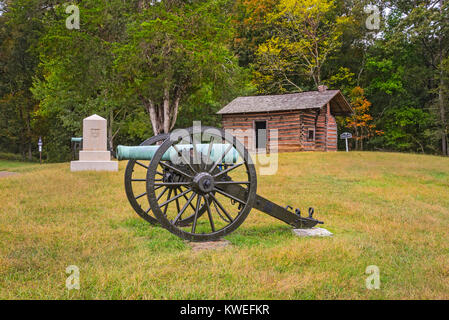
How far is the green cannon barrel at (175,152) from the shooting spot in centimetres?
544

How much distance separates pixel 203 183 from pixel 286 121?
2044cm

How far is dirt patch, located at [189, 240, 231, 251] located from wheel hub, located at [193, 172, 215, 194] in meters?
0.72

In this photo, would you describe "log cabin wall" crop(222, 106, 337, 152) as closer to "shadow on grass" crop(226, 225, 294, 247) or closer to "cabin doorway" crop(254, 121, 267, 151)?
"cabin doorway" crop(254, 121, 267, 151)

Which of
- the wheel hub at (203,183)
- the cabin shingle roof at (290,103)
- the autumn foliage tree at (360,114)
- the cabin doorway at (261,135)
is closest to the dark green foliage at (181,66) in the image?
the autumn foliage tree at (360,114)

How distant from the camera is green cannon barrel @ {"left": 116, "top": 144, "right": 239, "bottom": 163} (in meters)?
5.44

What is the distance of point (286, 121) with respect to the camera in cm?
2498

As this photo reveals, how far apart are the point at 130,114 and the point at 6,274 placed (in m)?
30.7

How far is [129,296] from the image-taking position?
3457 mm

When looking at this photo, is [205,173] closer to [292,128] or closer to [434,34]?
[292,128]

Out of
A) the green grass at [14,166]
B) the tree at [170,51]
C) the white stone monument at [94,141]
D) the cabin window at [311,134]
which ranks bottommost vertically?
the green grass at [14,166]

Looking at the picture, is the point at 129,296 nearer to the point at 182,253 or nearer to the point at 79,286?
the point at 79,286

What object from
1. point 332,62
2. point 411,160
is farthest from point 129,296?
point 332,62

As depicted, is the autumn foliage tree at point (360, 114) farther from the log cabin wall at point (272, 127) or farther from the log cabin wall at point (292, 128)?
the log cabin wall at point (272, 127)

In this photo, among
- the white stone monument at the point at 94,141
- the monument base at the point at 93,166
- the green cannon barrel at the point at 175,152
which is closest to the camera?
the green cannon barrel at the point at 175,152
